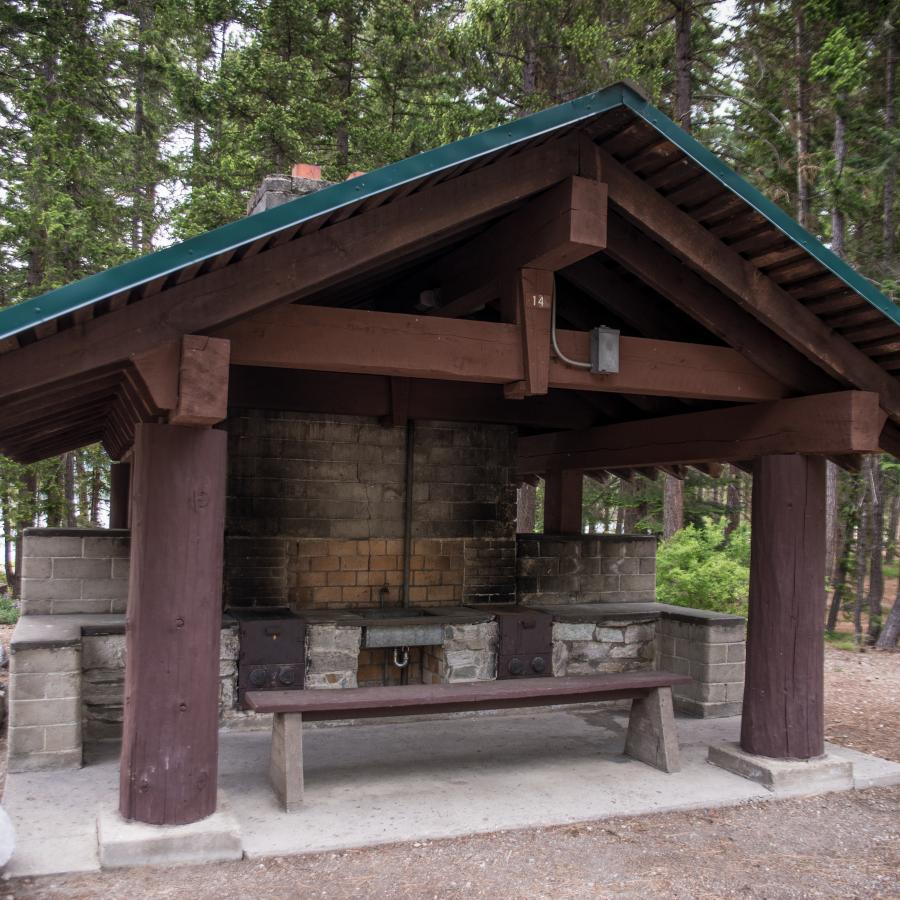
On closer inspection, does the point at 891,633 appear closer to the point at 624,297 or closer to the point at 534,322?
the point at 624,297

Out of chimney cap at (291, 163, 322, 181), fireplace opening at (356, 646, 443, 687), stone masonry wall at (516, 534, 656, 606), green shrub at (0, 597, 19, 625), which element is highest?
chimney cap at (291, 163, 322, 181)

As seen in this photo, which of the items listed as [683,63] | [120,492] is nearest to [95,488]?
[120,492]

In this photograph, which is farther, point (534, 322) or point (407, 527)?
point (407, 527)

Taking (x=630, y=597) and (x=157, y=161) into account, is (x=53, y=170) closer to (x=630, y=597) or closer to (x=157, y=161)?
(x=157, y=161)

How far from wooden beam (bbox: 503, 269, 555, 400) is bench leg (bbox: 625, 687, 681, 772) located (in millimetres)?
2365

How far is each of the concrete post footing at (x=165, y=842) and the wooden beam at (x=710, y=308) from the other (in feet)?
12.7

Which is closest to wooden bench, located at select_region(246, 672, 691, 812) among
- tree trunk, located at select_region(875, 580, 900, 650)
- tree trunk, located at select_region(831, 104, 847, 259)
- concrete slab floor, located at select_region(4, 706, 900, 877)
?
concrete slab floor, located at select_region(4, 706, 900, 877)

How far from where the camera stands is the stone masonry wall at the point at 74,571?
6.84m

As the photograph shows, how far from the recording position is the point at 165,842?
4.25 metres

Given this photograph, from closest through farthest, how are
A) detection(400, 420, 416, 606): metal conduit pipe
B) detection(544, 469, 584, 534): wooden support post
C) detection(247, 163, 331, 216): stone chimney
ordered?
detection(247, 163, 331, 216): stone chimney, detection(400, 420, 416, 606): metal conduit pipe, detection(544, 469, 584, 534): wooden support post

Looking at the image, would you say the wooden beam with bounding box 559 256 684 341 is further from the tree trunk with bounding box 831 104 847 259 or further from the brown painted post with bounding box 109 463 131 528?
the tree trunk with bounding box 831 104 847 259

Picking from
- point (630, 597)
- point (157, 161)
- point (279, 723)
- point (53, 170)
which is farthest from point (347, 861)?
point (157, 161)

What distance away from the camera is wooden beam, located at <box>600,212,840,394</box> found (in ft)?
17.7

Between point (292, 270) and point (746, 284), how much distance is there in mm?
2760
